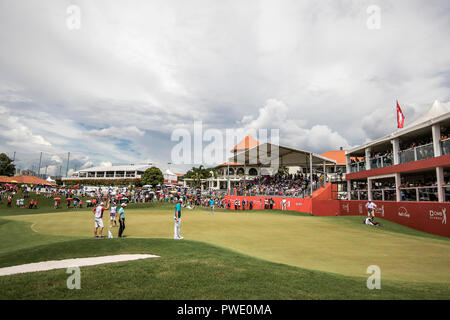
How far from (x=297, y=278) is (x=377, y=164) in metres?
23.4

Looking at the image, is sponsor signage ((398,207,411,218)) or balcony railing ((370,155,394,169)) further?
balcony railing ((370,155,394,169))

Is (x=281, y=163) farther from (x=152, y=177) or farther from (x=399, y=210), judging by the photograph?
(x=152, y=177)

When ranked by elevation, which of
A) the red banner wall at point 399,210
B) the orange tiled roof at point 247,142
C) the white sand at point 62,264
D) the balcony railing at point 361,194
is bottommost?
the white sand at point 62,264

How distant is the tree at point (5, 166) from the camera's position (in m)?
67.0

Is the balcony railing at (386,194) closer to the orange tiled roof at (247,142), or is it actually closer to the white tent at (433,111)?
the white tent at (433,111)

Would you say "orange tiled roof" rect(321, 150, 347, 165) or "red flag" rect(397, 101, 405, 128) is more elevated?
"orange tiled roof" rect(321, 150, 347, 165)

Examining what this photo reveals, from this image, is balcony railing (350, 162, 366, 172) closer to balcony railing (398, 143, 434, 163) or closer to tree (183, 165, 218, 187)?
balcony railing (398, 143, 434, 163)

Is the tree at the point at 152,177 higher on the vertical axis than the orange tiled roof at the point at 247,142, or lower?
lower

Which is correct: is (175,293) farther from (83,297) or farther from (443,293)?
(443,293)

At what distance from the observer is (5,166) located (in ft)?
222

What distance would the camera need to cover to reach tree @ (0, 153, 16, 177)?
67.0 meters

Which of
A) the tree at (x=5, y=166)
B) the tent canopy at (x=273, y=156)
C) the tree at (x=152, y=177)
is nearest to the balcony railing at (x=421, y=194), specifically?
the tent canopy at (x=273, y=156)

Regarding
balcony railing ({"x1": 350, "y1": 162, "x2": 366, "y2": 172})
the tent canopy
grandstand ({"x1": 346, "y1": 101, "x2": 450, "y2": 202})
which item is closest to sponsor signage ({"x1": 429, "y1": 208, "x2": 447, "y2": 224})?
grandstand ({"x1": 346, "y1": 101, "x2": 450, "y2": 202})
